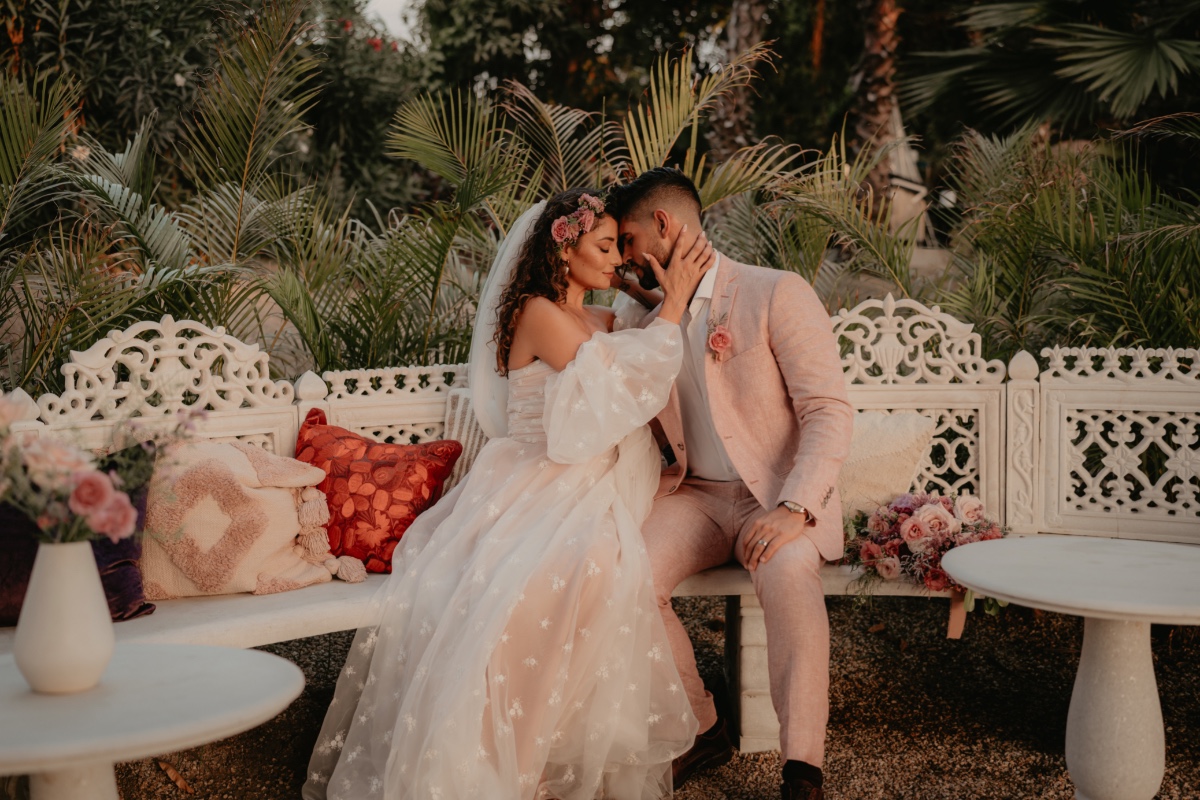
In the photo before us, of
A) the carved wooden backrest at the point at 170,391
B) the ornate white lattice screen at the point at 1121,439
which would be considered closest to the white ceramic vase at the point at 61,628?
the carved wooden backrest at the point at 170,391

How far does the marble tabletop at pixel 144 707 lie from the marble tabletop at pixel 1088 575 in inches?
71.7

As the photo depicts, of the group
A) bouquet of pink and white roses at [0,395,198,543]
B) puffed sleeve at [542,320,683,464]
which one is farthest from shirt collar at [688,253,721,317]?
bouquet of pink and white roses at [0,395,198,543]

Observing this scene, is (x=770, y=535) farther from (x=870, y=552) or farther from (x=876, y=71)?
(x=876, y=71)

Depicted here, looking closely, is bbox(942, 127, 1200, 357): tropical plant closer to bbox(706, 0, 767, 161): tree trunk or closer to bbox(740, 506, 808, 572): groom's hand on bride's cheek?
bbox(740, 506, 808, 572): groom's hand on bride's cheek

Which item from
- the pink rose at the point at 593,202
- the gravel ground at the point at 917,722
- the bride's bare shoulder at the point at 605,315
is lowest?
the gravel ground at the point at 917,722

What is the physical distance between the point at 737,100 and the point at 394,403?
5495 millimetres

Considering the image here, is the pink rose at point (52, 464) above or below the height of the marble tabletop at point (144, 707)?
above

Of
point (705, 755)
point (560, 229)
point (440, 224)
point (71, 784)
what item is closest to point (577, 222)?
point (560, 229)

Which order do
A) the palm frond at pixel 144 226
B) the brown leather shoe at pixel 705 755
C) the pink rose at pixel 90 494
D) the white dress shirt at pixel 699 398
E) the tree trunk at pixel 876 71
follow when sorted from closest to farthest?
the pink rose at pixel 90 494
the brown leather shoe at pixel 705 755
the white dress shirt at pixel 699 398
the palm frond at pixel 144 226
the tree trunk at pixel 876 71

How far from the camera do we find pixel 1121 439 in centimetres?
405

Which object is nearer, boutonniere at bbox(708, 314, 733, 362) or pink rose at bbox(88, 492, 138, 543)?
pink rose at bbox(88, 492, 138, 543)

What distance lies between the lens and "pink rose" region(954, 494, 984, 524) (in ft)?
12.7

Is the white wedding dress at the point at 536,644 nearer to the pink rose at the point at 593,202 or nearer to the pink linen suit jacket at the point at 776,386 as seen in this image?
the pink linen suit jacket at the point at 776,386

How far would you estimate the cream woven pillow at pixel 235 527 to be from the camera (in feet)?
11.3
